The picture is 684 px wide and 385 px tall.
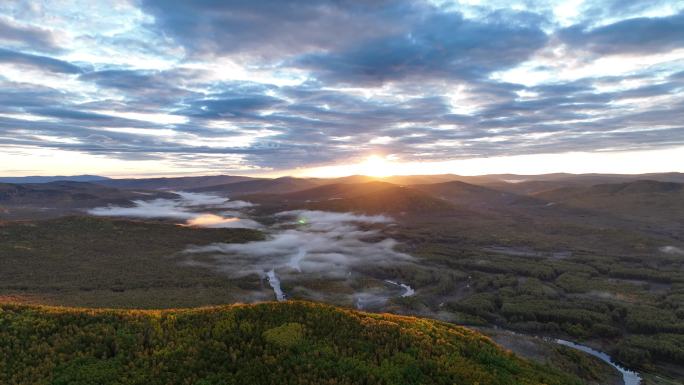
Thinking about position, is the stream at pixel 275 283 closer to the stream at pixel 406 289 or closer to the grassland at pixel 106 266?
the grassland at pixel 106 266

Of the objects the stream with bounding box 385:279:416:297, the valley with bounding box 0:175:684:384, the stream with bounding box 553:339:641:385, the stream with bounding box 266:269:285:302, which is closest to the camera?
the stream with bounding box 553:339:641:385

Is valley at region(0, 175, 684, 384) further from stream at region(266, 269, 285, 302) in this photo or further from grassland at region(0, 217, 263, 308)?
stream at region(266, 269, 285, 302)

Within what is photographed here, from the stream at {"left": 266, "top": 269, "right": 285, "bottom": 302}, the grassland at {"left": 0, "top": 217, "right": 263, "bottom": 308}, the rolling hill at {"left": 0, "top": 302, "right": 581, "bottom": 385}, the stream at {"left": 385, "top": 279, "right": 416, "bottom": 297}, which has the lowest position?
the stream at {"left": 385, "top": 279, "right": 416, "bottom": 297}

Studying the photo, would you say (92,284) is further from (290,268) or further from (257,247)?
(257,247)

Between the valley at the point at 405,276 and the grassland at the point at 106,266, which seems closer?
the valley at the point at 405,276

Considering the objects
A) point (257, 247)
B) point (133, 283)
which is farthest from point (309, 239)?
point (133, 283)

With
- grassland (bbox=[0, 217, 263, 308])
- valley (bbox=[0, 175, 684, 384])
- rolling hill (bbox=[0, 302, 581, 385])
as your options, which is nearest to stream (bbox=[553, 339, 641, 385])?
valley (bbox=[0, 175, 684, 384])

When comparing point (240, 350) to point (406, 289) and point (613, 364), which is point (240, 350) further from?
point (406, 289)

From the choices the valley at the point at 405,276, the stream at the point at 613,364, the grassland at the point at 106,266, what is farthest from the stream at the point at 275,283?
the stream at the point at 613,364

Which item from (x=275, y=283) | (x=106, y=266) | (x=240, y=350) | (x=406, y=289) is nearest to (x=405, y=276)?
(x=406, y=289)

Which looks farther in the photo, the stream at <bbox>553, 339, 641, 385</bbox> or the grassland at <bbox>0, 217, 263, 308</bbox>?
the grassland at <bbox>0, 217, 263, 308</bbox>
